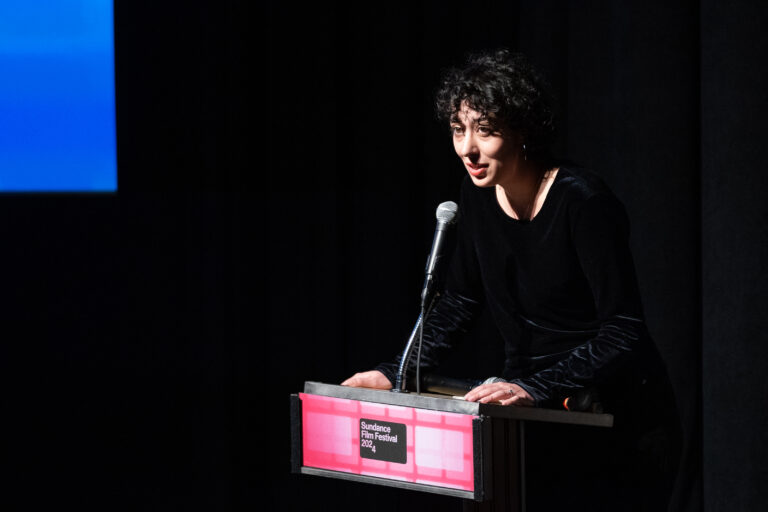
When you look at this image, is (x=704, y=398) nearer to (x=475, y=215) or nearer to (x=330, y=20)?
(x=475, y=215)

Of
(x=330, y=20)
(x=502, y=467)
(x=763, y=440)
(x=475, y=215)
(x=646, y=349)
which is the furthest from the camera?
(x=330, y=20)

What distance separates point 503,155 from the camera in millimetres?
1715

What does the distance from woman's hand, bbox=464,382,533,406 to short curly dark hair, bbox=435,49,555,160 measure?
18.0 inches

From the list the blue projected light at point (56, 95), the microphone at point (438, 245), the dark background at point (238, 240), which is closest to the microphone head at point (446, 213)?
the microphone at point (438, 245)

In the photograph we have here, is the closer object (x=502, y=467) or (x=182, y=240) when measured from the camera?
(x=502, y=467)

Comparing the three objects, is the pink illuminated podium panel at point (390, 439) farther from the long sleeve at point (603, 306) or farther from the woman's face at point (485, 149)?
the woman's face at point (485, 149)

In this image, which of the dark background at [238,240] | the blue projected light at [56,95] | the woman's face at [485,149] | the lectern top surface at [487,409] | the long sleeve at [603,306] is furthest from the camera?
the dark background at [238,240]


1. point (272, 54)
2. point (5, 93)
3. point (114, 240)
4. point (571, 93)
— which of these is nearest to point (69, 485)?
point (114, 240)

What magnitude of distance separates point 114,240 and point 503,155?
5.10 feet

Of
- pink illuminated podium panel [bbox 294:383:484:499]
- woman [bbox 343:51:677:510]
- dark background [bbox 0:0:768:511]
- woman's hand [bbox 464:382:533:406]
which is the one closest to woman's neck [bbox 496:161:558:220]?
woman [bbox 343:51:677:510]

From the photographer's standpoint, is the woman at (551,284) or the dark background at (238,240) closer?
the woman at (551,284)

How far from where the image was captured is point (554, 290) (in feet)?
5.64

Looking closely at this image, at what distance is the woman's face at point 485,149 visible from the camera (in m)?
1.70

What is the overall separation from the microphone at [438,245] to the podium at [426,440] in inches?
7.5
